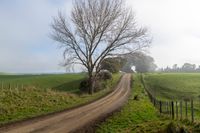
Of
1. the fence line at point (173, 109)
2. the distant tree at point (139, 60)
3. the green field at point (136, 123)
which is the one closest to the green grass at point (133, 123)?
the green field at point (136, 123)

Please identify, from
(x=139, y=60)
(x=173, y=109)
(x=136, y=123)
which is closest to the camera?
(x=136, y=123)

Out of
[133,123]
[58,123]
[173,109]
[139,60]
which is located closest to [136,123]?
[133,123]

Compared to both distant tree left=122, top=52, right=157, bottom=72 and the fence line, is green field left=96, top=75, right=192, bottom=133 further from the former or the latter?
distant tree left=122, top=52, right=157, bottom=72

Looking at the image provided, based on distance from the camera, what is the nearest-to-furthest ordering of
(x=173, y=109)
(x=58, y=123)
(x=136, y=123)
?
(x=58, y=123), (x=136, y=123), (x=173, y=109)

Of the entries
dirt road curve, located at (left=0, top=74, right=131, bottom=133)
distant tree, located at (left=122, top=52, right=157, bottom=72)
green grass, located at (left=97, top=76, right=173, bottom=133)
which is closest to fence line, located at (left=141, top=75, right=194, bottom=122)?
green grass, located at (left=97, top=76, right=173, bottom=133)

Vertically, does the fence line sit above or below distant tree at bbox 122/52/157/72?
below

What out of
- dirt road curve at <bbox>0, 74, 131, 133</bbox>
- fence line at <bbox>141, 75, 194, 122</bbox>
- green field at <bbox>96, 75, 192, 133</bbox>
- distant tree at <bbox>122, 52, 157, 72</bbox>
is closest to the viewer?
green field at <bbox>96, 75, 192, 133</bbox>

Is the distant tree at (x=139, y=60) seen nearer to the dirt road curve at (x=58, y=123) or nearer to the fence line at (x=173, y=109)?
the fence line at (x=173, y=109)

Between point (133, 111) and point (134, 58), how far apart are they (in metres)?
23.1

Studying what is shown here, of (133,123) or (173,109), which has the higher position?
(173,109)

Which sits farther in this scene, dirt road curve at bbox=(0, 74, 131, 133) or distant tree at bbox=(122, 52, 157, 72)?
distant tree at bbox=(122, 52, 157, 72)

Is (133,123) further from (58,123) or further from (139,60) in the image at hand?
(139,60)

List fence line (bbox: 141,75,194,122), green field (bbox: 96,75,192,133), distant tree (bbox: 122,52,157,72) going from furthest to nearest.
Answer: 1. distant tree (bbox: 122,52,157,72)
2. fence line (bbox: 141,75,194,122)
3. green field (bbox: 96,75,192,133)

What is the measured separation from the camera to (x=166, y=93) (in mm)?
61188
